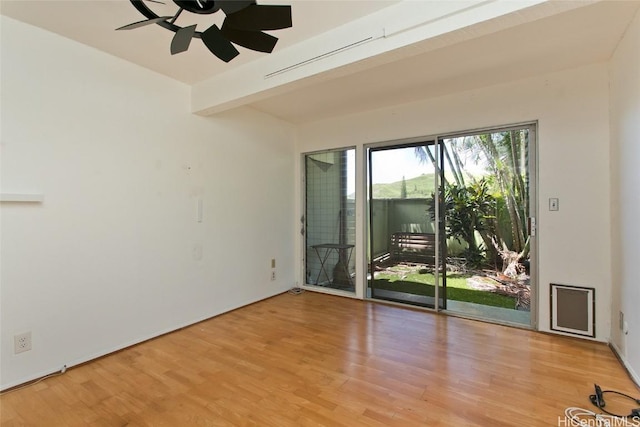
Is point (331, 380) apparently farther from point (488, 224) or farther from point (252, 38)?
point (488, 224)

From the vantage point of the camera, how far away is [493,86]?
3.25 meters

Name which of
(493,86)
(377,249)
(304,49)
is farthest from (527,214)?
(304,49)

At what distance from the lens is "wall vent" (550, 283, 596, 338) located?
280 cm

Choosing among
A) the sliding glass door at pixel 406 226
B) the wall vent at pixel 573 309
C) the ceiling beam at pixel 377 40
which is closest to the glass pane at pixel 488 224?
the sliding glass door at pixel 406 226

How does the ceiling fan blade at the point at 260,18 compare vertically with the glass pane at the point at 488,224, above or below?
above

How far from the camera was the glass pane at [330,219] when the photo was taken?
4.35 m

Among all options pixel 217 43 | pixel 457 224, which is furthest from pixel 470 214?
pixel 217 43

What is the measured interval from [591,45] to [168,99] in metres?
3.82

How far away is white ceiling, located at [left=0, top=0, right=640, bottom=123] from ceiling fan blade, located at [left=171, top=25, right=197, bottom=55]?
1.88 feet

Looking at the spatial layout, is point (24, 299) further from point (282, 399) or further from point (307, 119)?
point (307, 119)

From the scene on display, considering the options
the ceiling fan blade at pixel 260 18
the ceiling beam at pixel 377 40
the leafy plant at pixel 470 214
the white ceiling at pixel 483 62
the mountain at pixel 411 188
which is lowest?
the leafy plant at pixel 470 214

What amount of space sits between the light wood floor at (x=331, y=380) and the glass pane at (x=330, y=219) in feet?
4.46

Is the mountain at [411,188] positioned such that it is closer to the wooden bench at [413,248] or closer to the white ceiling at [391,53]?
the wooden bench at [413,248]

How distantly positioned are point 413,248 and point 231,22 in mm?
3181
